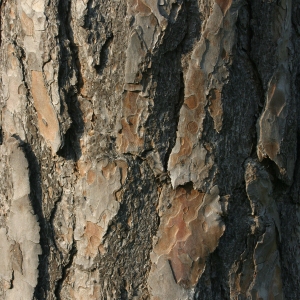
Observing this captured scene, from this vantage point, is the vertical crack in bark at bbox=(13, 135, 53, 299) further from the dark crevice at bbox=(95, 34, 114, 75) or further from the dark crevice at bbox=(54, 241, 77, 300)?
the dark crevice at bbox=(95, 34, 114, 75)

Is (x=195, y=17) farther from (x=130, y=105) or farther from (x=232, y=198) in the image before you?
(x=232, y=198)

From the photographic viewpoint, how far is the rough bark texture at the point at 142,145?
970 millimetres

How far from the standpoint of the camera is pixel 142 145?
0.98 metres

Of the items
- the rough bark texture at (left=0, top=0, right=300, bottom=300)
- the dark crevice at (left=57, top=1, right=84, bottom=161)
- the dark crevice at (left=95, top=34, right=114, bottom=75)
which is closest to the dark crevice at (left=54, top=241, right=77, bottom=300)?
the rough bark texture at (left=0, top=0, right=300, bottom=300)

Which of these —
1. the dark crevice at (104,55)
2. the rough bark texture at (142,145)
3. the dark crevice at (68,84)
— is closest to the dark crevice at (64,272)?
the rough bark texture at (142,145)

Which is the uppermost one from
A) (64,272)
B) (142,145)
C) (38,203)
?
(142,145)

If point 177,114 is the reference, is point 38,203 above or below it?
below

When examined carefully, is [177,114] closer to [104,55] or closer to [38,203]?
[104,55]

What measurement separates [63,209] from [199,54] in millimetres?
458

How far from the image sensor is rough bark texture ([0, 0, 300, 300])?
0.97 m

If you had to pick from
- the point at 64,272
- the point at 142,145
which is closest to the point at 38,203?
the point at 64,272

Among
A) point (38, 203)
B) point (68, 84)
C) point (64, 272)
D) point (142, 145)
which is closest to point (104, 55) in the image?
point (68, 84)

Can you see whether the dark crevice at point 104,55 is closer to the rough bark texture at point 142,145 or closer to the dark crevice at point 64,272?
the rough bark texture at point 142,145

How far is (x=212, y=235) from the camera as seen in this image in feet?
3.29
